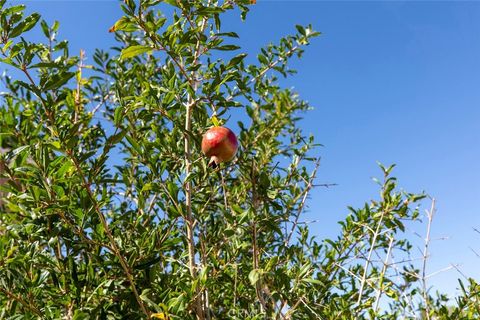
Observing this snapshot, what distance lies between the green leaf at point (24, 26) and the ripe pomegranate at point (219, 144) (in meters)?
0.82

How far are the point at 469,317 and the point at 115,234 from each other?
6.40ft

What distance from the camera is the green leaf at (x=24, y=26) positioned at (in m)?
1.56

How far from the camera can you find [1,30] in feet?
5.00

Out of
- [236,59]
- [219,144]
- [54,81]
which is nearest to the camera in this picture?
[54,81]

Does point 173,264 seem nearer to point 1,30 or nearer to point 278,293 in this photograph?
point 278,293

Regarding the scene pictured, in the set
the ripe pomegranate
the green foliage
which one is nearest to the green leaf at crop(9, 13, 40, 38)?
the green foliage

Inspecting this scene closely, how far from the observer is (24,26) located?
1.58m

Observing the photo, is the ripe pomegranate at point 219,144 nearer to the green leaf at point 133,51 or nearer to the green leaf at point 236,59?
the green leaf at point 236,59

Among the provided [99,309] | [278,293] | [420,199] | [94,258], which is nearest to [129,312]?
[99,309]

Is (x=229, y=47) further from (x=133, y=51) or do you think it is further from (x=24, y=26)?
(x=24, y=26)

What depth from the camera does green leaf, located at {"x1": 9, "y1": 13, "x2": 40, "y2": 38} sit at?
1564 mm

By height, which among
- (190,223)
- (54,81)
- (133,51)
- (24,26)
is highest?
(133,51)

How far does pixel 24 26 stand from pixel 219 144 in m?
0.89

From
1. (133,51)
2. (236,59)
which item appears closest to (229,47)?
(236,59)
